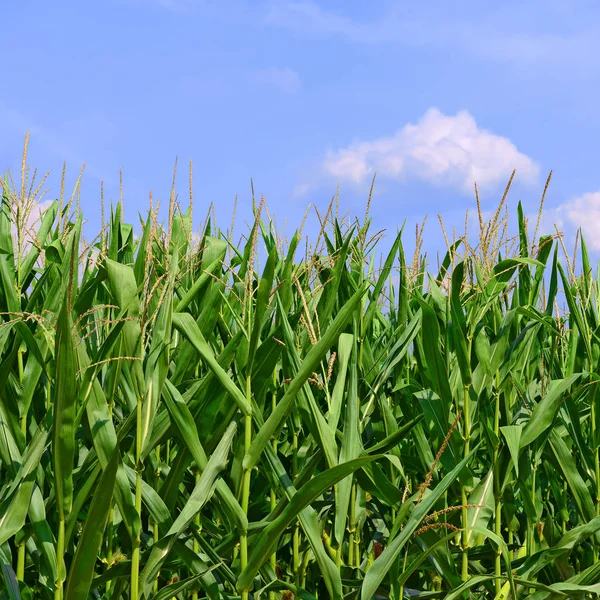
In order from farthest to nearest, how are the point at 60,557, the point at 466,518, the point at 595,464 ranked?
the point at 595,464, the point at 466,518, the point at 60,557

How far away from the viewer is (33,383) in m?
2.44

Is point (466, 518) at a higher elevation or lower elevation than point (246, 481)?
lower

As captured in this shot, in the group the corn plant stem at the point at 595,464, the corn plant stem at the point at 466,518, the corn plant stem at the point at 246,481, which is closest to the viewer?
the corn plant stem at the point at 246,481

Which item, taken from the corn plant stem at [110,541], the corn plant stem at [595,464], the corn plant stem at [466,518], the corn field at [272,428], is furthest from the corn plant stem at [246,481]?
the corn plant stem at [595,464]

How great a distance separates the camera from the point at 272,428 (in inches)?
79.6

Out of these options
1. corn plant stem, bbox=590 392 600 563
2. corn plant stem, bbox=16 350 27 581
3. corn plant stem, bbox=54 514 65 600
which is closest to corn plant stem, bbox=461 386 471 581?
corn plant stem, bbox=590 392 600 563

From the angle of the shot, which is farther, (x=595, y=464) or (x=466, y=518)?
(x=595, y=464)

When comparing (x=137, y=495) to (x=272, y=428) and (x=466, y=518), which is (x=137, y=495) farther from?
(x=466, y=518)

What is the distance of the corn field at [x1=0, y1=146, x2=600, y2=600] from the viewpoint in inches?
78.2

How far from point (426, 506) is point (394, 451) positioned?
0.87 m

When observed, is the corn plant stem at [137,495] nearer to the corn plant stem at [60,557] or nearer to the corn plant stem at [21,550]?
the corn plant stem at [60,557]

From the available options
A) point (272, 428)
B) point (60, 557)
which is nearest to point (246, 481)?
point (272, 428)

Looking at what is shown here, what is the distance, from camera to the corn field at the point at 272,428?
199cm

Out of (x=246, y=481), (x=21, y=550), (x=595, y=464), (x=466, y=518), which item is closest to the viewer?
(x=246, y=481)
